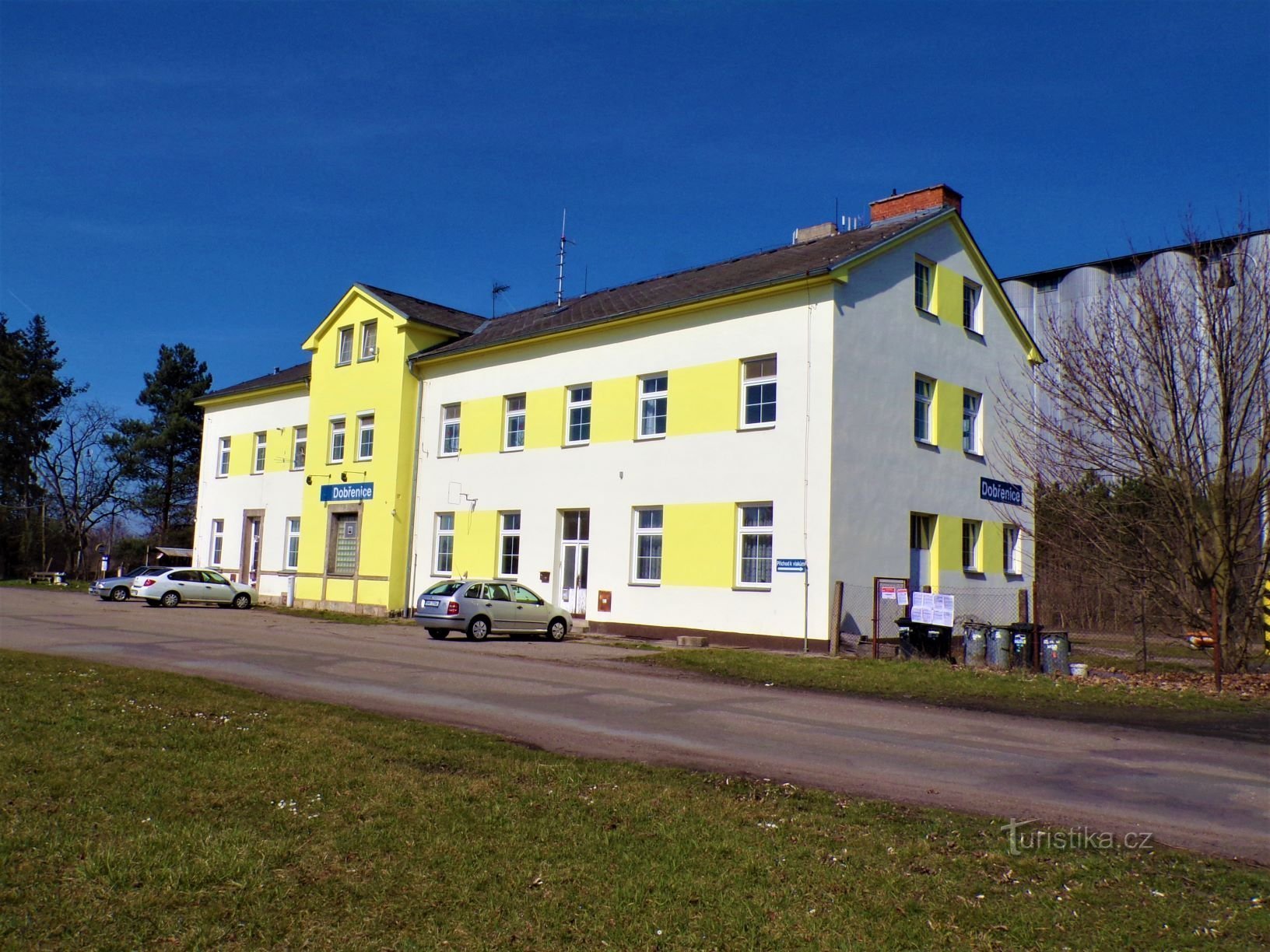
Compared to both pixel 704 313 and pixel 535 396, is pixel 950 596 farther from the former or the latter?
pixel 535 396

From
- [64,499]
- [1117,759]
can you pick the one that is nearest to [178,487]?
[64,499]

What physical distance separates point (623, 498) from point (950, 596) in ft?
28.3

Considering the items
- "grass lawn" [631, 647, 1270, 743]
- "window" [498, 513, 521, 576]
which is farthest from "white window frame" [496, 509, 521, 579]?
"grass lawn" [631, 647, 1270, 743]

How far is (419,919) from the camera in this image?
15.5ft

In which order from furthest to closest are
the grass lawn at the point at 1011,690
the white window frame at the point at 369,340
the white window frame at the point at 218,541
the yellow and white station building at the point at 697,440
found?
the white window frame at the point at 218,541
the white window frame at the point at 369,340
the yellow and white station building at the point at 697,440
the grass lawn at the point at 1011,690

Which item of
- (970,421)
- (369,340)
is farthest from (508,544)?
(970,421)

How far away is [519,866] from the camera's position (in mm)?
5438

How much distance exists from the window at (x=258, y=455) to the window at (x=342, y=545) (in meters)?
7.52

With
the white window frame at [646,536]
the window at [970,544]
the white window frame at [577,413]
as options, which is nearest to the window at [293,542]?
the white window frame at [577,413]

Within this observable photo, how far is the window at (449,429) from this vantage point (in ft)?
103

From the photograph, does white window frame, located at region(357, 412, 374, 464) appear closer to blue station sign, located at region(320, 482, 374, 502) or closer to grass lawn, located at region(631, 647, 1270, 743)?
blue station sign, located at region(320, 482, 374, 502)

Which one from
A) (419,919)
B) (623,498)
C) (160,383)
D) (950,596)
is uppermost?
(160,383)

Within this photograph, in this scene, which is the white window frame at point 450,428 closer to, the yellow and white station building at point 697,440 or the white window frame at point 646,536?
the yellow and white station building at point 697,440

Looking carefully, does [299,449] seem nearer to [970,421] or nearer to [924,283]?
[924,283]
